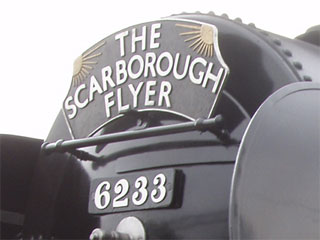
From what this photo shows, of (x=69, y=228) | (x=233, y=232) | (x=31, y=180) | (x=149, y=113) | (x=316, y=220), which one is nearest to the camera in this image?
(x=233, y=232)

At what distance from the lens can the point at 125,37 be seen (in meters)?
3.42

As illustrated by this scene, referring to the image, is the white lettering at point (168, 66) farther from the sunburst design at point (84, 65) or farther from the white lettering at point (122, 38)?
the sunburst design at point (84, 65)

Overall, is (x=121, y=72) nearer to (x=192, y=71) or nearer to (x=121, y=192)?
(x=192, y=71)

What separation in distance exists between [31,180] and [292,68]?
51.7 inches

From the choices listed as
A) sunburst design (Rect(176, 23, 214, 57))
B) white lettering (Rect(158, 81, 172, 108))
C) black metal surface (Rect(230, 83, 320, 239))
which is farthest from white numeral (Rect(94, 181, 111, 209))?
black metal surface (Rect(230, 83, 320, 239))

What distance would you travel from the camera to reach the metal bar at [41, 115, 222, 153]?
2.95m

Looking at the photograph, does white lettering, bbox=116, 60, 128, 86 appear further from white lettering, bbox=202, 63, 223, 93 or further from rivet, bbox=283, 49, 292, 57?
rivet, bbox=283, 49, 292, 57

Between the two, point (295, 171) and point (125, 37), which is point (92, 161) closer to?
point (125, 37)

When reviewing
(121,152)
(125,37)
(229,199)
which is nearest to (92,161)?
(121,152)

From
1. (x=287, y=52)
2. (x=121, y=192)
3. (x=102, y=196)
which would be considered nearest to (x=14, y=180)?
(x=102, y=196)

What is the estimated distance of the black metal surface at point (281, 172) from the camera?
104 inches

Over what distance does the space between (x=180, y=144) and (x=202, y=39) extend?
0.39m

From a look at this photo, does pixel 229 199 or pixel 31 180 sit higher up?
pixel 31 180

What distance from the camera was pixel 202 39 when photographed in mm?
3127
